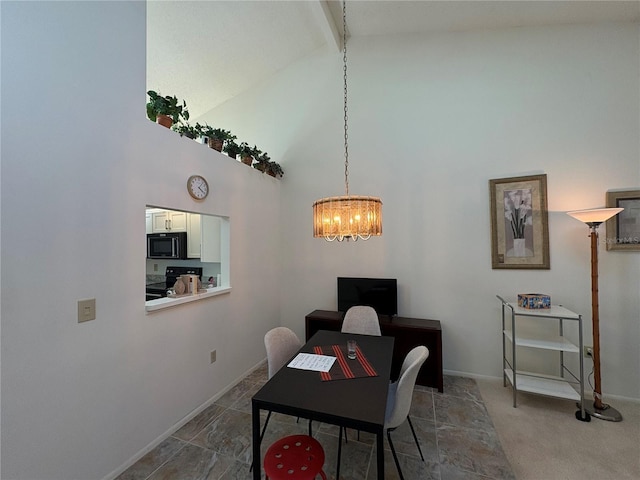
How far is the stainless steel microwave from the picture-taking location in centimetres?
363

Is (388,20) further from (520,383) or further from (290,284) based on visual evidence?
(520,383)

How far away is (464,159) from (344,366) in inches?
102

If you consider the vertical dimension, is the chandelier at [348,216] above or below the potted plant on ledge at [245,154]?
below

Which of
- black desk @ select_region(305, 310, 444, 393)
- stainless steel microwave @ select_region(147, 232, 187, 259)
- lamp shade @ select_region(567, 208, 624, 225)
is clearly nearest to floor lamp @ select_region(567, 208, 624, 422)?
lamp shade @ select_region(567, 208, 624, 225)

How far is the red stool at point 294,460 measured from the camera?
1.22 m

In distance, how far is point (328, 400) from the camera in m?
1.33

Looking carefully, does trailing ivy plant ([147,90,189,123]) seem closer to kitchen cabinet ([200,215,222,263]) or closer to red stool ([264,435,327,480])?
kitchen cabinet ([200,215,222,263])

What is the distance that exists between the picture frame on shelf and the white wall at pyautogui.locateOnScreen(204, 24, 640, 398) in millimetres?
94

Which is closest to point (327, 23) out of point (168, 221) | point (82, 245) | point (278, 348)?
point (82, 245)

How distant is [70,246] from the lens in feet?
4.88

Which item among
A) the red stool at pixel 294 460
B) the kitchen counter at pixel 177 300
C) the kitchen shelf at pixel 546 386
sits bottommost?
the kitchen shelf at pixel 546 386

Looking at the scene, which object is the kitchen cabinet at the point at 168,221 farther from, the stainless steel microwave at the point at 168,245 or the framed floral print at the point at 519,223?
the framed floral print at the point at 519,223

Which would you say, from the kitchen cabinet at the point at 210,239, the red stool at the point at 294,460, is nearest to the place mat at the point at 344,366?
the red stool at the point at 294,460

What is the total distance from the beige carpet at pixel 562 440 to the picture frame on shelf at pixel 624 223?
4.82 feet
